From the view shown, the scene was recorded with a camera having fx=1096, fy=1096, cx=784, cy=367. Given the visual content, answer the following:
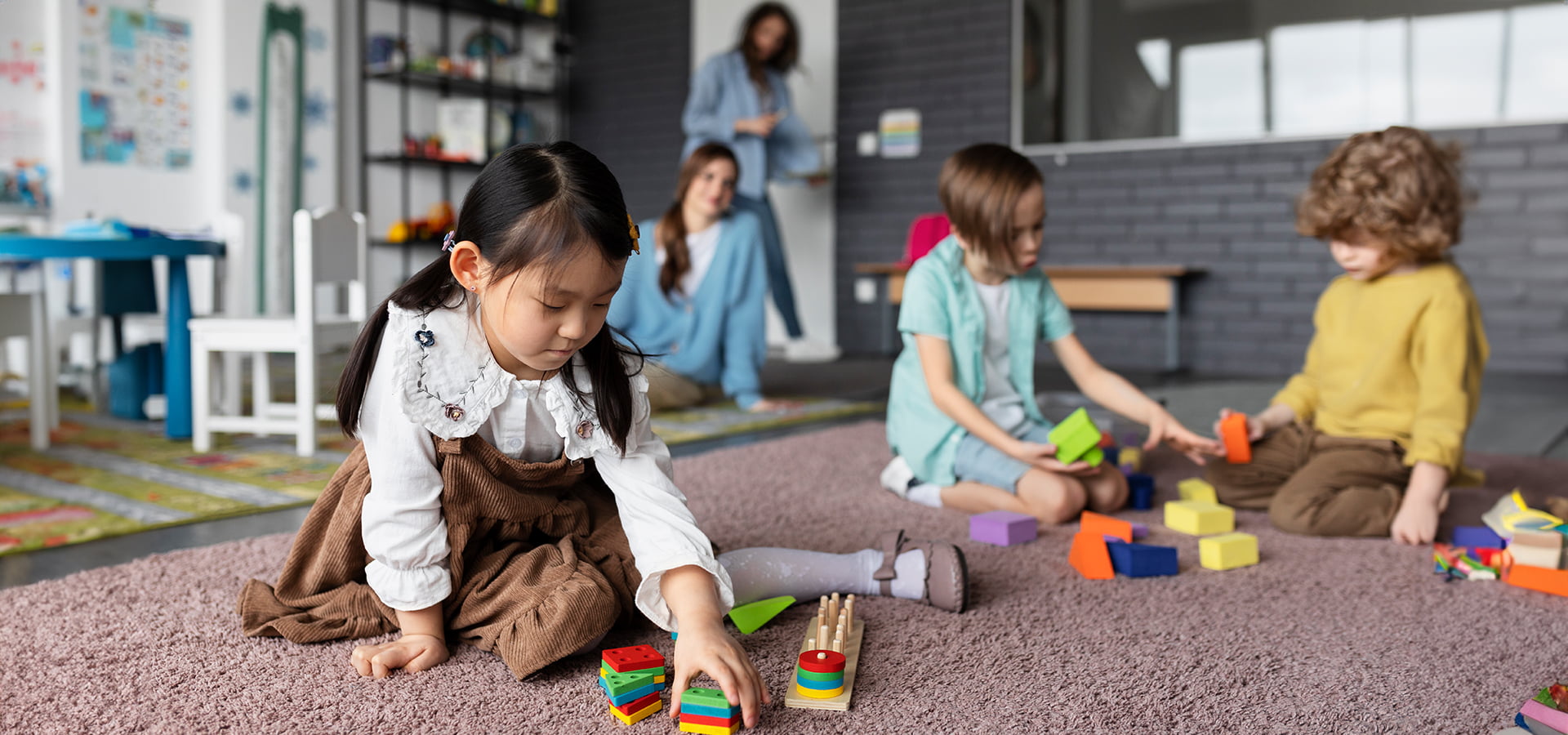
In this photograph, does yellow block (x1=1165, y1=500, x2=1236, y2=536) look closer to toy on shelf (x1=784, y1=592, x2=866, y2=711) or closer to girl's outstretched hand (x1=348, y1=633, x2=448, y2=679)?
toy on shelf (x1=784, y1=592, x2=866, y2=711)

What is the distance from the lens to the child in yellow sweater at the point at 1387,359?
69.1 inches

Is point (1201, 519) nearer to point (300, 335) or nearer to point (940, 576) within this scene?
point (940, 576)

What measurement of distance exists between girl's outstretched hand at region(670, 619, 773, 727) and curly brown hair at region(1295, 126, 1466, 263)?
4.51ft

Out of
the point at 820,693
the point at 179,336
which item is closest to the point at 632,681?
the point at 820,693

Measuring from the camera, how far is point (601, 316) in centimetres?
106

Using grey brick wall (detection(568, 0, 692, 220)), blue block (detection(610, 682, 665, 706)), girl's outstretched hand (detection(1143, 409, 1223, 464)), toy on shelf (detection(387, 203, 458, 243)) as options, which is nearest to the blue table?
blue block (detection(610, 682, 665, 706))

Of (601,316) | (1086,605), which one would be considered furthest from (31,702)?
(1086,605)

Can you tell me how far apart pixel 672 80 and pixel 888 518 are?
4961 millimetres

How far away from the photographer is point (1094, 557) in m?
1.53

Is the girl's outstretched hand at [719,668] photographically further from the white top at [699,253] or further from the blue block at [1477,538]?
the white top at [699,253]

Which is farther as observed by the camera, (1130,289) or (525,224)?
(1130,289)

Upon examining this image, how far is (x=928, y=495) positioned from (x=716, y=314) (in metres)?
1.56

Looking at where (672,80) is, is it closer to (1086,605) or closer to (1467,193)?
(1467,193)

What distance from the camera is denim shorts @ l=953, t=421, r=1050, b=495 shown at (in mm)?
1902
